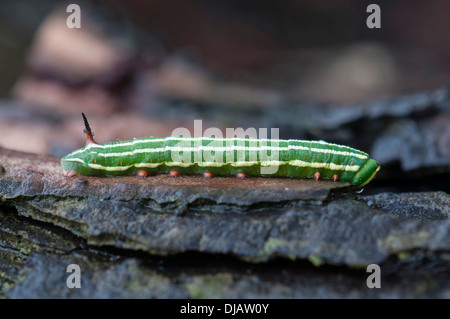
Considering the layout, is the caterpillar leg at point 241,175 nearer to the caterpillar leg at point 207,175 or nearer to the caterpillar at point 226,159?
the caterpillar at point 226,159

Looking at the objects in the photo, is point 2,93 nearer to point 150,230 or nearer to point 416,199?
point 150,230

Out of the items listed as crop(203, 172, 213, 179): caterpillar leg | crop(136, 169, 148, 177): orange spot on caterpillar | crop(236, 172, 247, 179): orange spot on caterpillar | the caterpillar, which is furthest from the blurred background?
crop(136, 169, 148, 177): orange spot on caterpillar

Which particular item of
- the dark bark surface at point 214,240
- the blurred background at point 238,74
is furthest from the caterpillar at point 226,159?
the blurred background at point 238,74

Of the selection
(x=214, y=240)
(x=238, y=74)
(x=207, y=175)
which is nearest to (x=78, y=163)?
(x=207, y=175)

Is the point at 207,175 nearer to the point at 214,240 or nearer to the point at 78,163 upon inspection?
the point at 214,240

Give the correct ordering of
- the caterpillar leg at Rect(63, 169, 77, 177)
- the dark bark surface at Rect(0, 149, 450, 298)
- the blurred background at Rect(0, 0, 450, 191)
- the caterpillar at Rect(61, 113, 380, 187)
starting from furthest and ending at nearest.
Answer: the blurred background at Rect(0, 0, 450, 191), the caterpillar leg at Rect(63, 169, 77, 177), the caterpillar at Rect(61, 113, 380, 187), the dark bark surface at Rect(0, 149, 450, 298)

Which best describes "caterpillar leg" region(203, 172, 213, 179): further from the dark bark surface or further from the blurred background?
the blurred background
